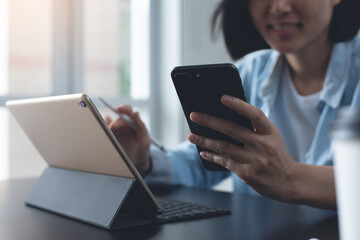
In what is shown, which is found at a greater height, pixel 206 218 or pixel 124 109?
pixel 124 109

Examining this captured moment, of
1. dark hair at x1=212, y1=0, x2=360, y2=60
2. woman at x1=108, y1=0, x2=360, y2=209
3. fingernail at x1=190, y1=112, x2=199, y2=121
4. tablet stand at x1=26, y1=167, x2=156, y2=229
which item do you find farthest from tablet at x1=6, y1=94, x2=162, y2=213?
dark hair at x1=212, y1=0, x2=360, y2=60

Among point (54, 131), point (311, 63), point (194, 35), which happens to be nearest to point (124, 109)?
point (54, 131)

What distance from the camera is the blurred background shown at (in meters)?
1.99

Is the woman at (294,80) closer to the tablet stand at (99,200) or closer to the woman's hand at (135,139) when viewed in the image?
the woman's hand at (135,139)

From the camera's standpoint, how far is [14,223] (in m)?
0.64

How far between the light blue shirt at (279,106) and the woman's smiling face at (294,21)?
10cm

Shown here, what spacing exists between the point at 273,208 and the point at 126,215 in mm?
269

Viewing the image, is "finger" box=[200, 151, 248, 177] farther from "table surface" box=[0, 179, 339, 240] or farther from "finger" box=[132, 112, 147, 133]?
"finger" box=[132, 112, 147, 133]

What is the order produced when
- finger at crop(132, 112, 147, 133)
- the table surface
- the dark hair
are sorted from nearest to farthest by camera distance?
the table surface → finger at crop(132, 112, 147, 133) → the dark hair

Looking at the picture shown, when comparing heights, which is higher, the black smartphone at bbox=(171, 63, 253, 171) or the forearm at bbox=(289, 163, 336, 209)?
the black smartphone at bbox=(171, 63, 253, 171)

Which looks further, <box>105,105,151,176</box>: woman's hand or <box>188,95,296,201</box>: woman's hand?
<box>105,105,151,176</box>: woman's hand

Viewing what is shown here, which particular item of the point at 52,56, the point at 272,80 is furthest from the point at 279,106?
the point at 52,56

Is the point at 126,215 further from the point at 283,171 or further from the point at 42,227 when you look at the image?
the point at 283,171

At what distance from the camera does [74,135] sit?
0.64 metres
